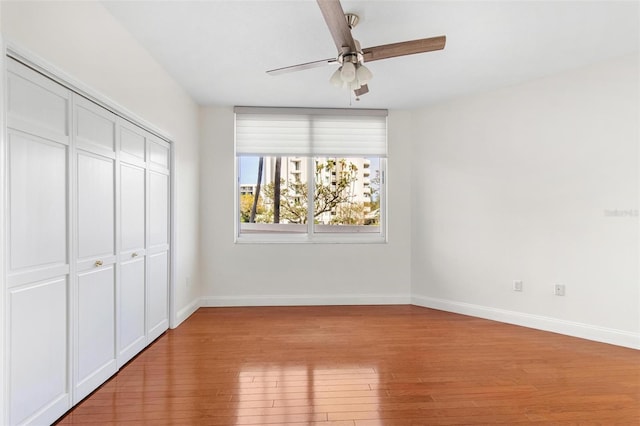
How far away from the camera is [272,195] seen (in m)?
4.45

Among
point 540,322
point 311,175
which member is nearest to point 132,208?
point 311,175

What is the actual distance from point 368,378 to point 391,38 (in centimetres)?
262

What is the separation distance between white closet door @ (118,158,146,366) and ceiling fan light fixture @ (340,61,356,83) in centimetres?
181

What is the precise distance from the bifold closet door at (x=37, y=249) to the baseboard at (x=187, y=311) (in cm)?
157

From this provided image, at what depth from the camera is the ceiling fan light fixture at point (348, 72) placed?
210 centimetres

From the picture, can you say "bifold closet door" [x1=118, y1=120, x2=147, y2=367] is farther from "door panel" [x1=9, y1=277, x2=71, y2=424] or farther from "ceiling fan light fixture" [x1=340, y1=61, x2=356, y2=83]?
"ceiling fan light fixture" [x1=340, y1=61, x2=356, y2=83]

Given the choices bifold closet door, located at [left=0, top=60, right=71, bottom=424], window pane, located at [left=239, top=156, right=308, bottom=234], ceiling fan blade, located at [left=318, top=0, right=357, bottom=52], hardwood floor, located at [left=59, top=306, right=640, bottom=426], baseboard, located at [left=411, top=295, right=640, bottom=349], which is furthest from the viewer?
window pane, located at [left=239, top=156, right=308, bottom=234]

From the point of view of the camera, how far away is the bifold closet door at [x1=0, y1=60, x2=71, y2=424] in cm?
159

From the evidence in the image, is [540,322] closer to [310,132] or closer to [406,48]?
[406,48]

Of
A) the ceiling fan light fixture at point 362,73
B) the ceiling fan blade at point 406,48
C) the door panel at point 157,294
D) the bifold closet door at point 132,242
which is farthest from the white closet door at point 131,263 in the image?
the ceiling fan blade at point 406,48

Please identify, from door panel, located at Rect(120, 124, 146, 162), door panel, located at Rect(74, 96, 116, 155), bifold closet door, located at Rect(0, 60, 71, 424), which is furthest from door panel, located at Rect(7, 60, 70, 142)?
door panel, located at Rect(120, 124, 146, 162)

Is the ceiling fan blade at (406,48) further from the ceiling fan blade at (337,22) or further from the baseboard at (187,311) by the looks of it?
the baseboard at (187,311)

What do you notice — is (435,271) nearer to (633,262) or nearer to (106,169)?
(633,262)

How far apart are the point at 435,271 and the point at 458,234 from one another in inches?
22.1
